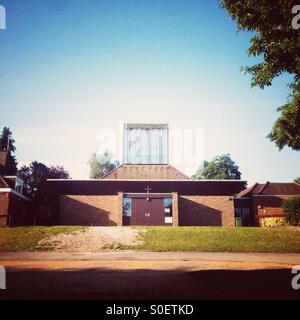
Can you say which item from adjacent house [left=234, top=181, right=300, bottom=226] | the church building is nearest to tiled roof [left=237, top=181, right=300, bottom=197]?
adjacent house [left=234, top=181, right=300, bottom=226]

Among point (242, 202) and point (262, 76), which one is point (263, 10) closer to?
point (262, 76)

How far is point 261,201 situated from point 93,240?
28.0 meters

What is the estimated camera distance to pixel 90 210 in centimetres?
2722

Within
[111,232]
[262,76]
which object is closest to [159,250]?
[111,232]

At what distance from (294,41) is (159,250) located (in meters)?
11.4

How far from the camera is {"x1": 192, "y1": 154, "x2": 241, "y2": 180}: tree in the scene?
63.7 metres

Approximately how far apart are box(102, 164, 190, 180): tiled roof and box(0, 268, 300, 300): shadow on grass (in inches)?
800

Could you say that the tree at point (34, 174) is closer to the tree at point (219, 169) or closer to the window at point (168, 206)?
the window at point (168, 206)

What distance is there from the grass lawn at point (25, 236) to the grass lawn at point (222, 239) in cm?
590

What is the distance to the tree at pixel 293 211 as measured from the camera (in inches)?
842

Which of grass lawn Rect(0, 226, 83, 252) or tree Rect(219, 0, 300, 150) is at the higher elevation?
tree Rect(219, 0, 300, 150)

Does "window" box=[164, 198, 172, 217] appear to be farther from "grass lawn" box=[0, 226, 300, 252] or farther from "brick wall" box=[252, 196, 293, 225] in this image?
"brick wall" box=[252, 196, 293, 225]

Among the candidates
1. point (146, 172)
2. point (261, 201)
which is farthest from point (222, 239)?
point (261, 201)

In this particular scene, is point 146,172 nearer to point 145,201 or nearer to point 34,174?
point 145,201
